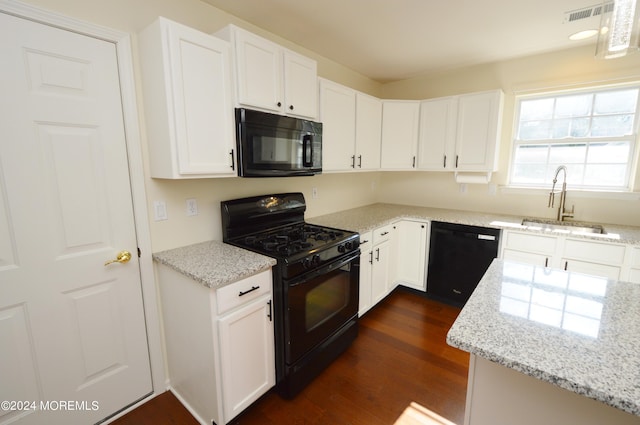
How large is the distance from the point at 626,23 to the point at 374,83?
2859 millimetres

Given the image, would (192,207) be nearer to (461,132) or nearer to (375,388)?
(375,388)

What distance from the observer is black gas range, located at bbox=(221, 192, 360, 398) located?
175 cm

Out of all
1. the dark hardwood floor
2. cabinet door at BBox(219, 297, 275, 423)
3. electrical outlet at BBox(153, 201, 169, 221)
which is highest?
electrical outlet at BBox(153, 201, 169, 221)

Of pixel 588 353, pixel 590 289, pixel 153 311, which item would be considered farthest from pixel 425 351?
pixel 153 311

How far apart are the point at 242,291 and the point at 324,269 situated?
1.99 feet

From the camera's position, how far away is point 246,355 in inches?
63.7

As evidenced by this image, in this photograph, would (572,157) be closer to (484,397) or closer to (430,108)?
(430,108)

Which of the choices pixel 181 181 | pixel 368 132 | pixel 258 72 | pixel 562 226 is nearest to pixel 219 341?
pixel 181 181

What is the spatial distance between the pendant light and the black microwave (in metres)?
1.65

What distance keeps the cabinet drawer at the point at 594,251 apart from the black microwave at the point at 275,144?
88.0 inches

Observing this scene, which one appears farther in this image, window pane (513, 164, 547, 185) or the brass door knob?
window pane (513, 164, 547, 185)

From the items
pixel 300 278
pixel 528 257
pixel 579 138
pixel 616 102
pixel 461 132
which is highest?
pixel 616 102

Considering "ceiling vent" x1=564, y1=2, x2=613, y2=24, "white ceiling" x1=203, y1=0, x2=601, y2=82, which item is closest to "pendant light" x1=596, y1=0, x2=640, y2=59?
"white ceiling" x1=203, y1=0, x2=601, y2=82

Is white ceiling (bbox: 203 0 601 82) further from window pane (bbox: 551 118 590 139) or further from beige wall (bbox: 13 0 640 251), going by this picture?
window pane (bbox: 551 118 590 139)
